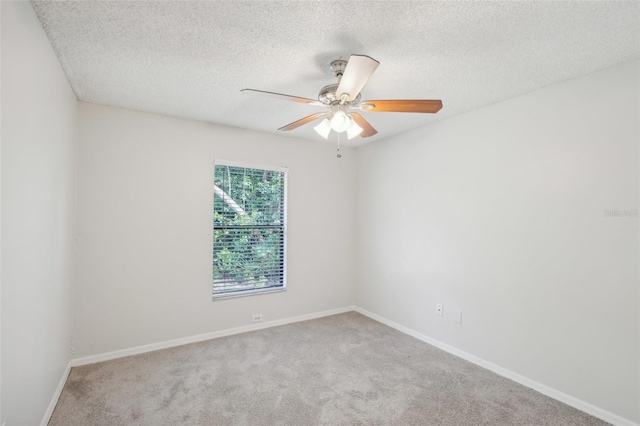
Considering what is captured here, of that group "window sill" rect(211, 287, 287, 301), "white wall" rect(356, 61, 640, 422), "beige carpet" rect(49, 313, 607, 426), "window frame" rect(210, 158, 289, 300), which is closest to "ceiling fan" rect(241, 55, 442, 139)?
"white wall" rect(356, 61, 640, 422)

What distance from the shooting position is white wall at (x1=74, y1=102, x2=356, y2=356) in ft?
9.50

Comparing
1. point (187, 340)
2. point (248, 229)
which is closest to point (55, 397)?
point (187, 340)

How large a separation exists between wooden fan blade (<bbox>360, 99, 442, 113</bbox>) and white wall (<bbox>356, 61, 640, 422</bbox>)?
121cm

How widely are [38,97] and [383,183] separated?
339cm

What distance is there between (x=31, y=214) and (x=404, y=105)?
7.42 ft

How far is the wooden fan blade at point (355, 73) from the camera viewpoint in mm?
1594

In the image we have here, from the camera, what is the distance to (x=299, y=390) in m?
2.42

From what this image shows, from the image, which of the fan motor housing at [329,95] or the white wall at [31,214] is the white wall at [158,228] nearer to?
the white wall at [31,214]

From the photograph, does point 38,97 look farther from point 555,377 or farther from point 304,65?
point 555,377

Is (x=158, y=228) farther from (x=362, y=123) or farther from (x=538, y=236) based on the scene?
(x=538, y=236)

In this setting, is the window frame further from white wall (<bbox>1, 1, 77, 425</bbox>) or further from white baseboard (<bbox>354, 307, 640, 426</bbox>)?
white baseboard (<bbox>354, 307, 640, 426</bbox>)

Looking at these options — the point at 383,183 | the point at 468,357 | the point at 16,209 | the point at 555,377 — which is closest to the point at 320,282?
the point at 383,183

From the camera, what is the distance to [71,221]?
2.69 meters

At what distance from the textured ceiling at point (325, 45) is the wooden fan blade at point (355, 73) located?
269 mm
